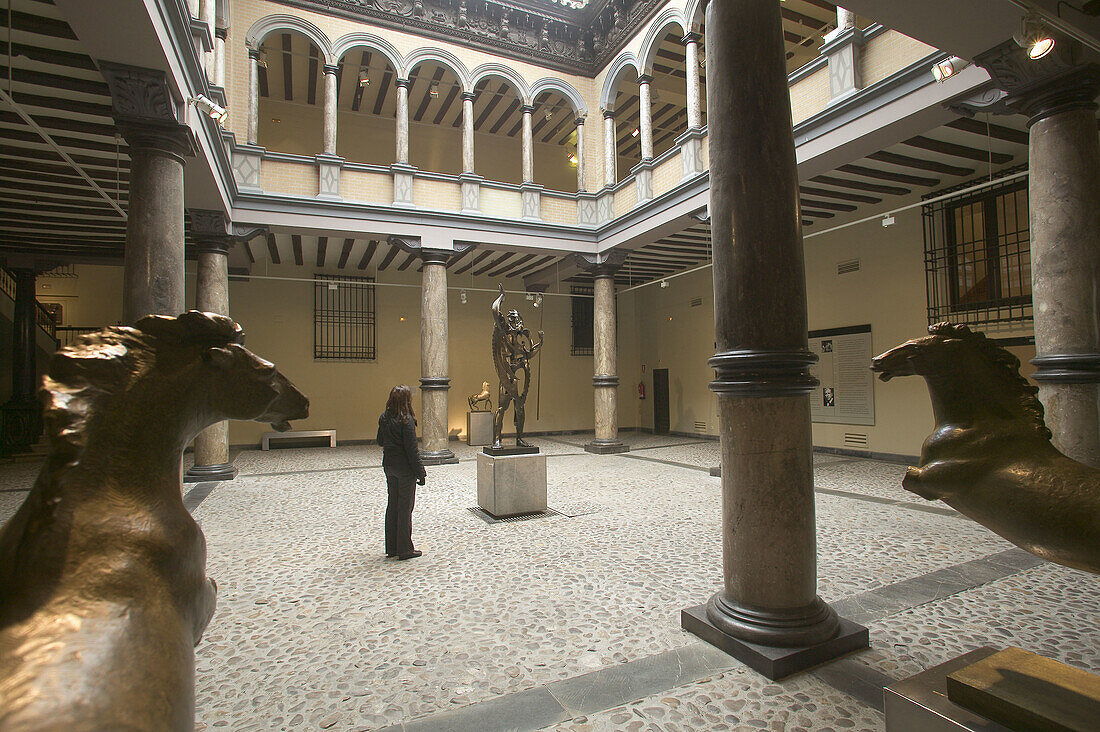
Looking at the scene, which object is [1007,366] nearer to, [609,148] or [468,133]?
[468,133]

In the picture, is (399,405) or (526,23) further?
(526,23)

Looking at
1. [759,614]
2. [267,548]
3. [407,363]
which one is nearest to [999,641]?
[759,614]

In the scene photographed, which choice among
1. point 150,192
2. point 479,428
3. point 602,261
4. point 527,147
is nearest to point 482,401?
point 479,428

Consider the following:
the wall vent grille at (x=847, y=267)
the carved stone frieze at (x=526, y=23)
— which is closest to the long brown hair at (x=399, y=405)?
the carved stone frieze at (x=526, y=23)

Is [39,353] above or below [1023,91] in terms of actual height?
below

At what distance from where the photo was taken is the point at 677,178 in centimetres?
999

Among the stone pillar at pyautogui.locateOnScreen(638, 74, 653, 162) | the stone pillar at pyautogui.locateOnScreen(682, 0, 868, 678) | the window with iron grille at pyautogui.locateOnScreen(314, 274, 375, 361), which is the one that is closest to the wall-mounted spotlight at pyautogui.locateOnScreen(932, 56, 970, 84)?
the stone pillar at pyautogui.locateOnScreen(682, 0, 868, 678)

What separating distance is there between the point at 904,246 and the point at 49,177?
484 inches

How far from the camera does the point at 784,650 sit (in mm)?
2629

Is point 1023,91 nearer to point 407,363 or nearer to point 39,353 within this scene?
point 407,363

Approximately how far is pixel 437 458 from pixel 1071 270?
8.66m

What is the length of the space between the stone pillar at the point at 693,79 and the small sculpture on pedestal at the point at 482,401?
7612 mm

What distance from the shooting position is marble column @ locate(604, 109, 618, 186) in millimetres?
11922

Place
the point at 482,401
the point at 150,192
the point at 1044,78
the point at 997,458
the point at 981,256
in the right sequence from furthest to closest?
1. the point at 482,401
2. the point at 981,256
3. the point at 150,192
4. the point at 1044,78
5. the point at 997,458
